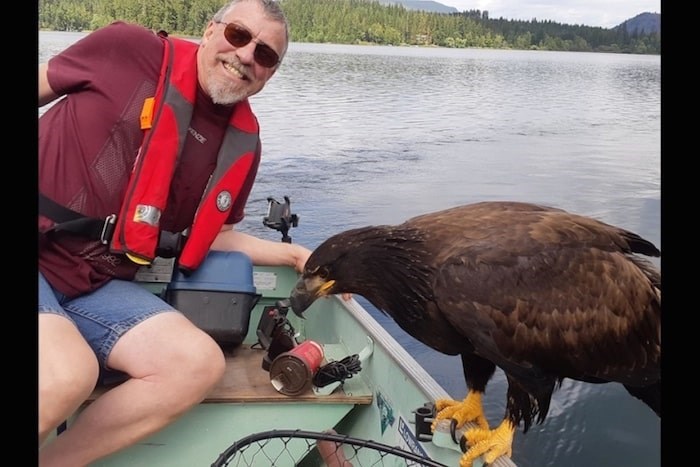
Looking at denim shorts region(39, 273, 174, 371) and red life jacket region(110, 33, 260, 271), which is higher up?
red life jacket region(110, 33, 260, 271)

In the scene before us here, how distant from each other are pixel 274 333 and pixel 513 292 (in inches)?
33.5

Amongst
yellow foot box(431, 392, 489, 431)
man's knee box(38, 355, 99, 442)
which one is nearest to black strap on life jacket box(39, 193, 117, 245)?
man's knee box(38, 355, 99, 442)

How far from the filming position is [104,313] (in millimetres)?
1643

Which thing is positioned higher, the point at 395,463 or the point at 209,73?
the point at 209,73

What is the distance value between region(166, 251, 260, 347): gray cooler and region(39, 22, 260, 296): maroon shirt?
9.3 inches

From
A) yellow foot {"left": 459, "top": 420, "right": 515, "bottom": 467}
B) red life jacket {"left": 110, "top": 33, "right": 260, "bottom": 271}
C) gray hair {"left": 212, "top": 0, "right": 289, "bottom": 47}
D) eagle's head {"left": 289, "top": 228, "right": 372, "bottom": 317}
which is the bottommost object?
yellow foot {"left": 459, "top": 420, "right": 515, "bottom": 467}

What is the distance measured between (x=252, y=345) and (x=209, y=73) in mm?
870

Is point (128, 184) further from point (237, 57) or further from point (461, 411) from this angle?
point (461, 411)

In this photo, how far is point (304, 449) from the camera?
200cm

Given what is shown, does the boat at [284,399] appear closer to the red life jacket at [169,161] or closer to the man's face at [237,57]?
the red life jacket at [169,161]

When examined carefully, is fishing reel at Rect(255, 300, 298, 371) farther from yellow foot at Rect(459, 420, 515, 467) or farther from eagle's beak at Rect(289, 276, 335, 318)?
yellow foot at Rect(459, 420, 515, 467)

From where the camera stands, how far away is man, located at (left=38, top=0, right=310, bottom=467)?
1.61m
